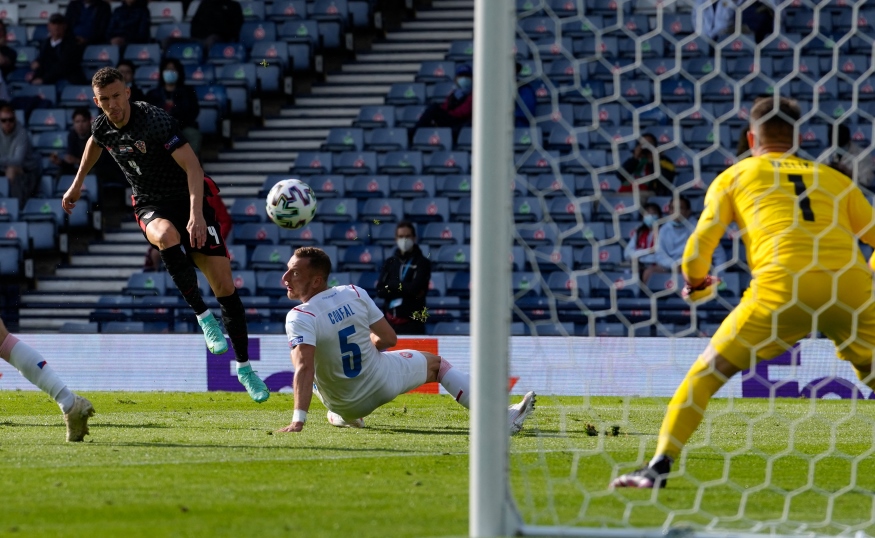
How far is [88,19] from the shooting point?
63.5ft

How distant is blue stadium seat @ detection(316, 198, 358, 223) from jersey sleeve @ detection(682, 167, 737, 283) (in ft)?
37.4

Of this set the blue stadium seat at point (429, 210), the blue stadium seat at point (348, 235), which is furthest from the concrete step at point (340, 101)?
the blue stadium seat at point (348, 235)

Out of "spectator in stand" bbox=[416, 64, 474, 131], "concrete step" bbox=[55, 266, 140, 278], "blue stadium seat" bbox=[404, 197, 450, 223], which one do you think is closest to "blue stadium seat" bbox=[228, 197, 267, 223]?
"concrete step" bbox=[55, 266, 140, 278]

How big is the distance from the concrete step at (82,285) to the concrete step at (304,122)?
3.76 meters

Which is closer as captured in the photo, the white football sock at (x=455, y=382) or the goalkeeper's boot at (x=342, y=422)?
the white football sock at (x=455, y=382)

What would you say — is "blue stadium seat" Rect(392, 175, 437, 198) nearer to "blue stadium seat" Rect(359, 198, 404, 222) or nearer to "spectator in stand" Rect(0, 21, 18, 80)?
"blue stadium seat" Rect(359, 198, 404, 222)

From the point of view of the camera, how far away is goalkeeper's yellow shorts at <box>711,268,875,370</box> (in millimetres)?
5258

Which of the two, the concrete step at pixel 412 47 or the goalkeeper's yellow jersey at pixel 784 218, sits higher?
the concrete step at pixel 412 47

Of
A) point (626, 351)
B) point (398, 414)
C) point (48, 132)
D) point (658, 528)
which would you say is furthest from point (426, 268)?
point (658, 528)

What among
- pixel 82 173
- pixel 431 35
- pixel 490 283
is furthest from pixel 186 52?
pixel 490 283

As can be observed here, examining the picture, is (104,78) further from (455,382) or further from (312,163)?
(312,163)

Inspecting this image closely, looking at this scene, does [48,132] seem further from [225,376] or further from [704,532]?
[704,532]

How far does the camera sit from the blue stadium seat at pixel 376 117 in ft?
59.1

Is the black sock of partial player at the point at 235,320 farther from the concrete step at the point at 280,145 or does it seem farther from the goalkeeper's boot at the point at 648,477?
the concrete step at the point at 280,145
